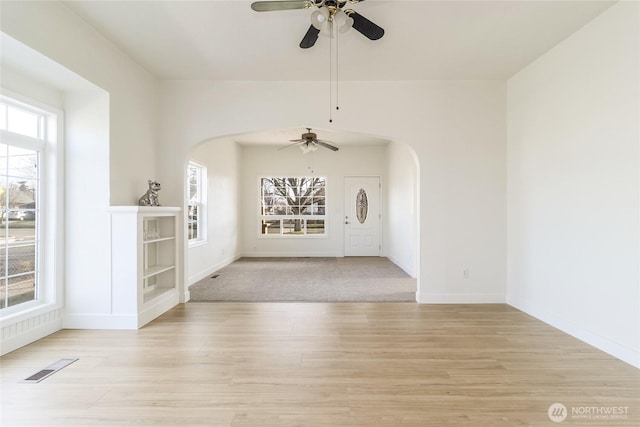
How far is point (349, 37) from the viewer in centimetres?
299

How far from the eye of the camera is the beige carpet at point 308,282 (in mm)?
4301

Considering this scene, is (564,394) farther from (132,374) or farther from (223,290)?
(223,290)

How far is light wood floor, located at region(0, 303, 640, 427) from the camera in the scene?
183 centimetres

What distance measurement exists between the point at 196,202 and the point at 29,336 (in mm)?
3183

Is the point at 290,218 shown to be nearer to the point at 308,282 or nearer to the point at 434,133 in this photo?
the point at 308,282

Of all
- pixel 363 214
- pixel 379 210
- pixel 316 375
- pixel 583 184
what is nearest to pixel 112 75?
pixel 316 375

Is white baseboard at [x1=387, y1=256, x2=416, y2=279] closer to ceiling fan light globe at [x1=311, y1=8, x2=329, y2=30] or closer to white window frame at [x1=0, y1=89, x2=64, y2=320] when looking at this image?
ceiling fan light globe at [x1=311, y1=8, x2=329, y2=30]

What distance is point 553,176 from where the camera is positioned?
3.24 meters

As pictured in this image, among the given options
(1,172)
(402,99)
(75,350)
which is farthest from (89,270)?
(402,99)

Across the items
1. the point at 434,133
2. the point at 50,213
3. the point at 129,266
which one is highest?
the point at 434,133

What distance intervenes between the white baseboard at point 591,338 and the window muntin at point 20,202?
197 inches

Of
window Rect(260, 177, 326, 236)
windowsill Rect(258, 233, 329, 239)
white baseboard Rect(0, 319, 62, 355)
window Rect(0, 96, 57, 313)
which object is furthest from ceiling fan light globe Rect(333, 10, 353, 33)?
windowsill Rect(258, 233, 329, 239)

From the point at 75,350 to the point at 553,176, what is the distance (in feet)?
15.4

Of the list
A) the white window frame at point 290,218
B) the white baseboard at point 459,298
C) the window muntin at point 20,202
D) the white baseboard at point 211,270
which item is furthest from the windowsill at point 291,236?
the window muntin at point 20,202
